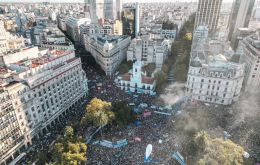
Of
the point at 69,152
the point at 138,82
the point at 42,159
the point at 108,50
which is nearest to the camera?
the point at 69,152

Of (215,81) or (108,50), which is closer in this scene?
(215,81)

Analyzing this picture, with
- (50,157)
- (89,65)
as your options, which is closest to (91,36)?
(89,65)

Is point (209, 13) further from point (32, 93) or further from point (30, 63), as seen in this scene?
point (32, 93)

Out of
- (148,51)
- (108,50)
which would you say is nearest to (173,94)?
(148,51)

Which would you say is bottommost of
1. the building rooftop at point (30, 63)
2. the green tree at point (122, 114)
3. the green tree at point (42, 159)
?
the green tree at point (42, 159)

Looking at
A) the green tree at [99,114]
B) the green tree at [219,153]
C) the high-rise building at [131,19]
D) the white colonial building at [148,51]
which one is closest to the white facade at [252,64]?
the white colonial building at [148,51]

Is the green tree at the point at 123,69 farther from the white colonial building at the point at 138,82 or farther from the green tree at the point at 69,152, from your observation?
the green tree at the point at 69,152

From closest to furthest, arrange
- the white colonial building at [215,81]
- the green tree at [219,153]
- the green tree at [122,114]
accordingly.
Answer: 1. the green tree at [219,153]
2. the green tree at [122,114]
3. the white colonial building at [215,81]
